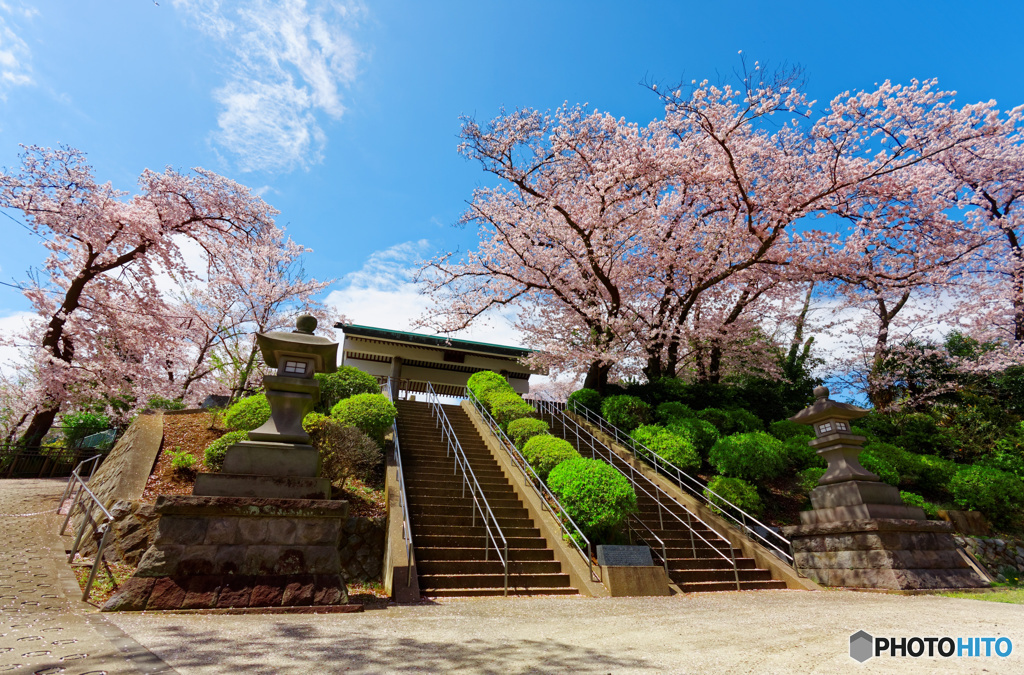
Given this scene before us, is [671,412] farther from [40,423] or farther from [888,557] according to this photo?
[40,423]

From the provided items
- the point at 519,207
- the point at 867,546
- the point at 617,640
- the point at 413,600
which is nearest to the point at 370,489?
the point at 413,600

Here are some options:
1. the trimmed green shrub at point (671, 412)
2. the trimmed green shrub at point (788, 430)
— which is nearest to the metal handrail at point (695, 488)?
the trimmed green shrub at point (671, 412)

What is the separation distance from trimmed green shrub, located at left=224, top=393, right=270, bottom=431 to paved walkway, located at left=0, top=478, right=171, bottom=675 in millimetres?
2866

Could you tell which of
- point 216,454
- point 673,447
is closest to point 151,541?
point 216,454

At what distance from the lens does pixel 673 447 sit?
11.2 meters

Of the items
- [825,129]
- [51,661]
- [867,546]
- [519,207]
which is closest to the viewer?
[51,661]

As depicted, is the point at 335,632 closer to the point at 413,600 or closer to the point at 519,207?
the point at 413,600

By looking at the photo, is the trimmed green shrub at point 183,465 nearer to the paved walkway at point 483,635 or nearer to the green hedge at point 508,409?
the paved walkway at point 483,635

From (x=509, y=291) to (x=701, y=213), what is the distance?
648cm

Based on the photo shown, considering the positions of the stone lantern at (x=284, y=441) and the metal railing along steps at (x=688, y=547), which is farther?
the metal railing along steps at (x=688, y=547)

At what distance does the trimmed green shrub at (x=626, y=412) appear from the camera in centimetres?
1316

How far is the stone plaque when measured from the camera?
281 inches

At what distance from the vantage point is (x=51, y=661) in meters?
2.74

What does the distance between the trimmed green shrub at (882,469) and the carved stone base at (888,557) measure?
191 centimetres
